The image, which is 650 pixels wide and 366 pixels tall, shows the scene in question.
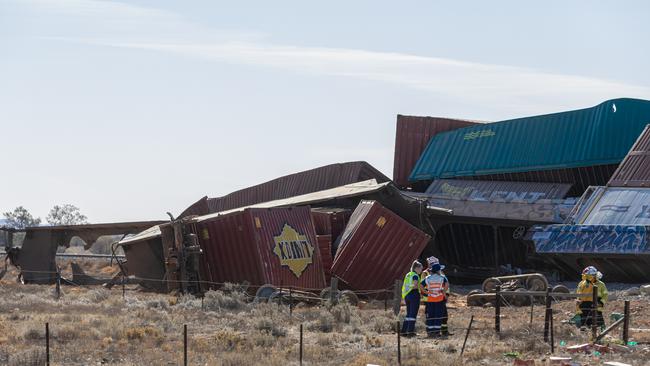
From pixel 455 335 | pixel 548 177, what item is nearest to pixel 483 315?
pixel 455 335

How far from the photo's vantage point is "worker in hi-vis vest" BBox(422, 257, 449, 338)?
65.0 ft

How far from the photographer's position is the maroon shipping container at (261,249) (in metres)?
27.3

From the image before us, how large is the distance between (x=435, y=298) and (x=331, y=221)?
11.4 meters

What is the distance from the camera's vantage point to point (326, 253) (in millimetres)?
29297

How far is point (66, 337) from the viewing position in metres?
19.4

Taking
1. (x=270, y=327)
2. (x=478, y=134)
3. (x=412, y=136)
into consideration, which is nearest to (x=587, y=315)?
(x=270, y=327)

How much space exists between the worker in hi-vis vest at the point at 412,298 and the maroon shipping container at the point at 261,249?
24.4 feet

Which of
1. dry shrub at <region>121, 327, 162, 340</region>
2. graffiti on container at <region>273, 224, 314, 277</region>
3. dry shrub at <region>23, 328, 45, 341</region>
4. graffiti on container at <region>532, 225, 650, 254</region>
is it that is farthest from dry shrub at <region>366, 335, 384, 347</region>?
graffiti on container at <region>532, 225, 650, 254</region>

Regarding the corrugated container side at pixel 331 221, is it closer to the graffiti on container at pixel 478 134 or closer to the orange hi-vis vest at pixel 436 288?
the orange hi-vis vest at pixel 436 288

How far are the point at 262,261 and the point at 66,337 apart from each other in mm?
8374

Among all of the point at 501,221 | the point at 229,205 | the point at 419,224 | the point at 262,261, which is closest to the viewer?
the point at 262,261

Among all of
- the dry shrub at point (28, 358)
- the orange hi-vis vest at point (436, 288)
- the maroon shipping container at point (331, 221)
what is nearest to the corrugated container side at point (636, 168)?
the maroon shipping container at point (331, 221)

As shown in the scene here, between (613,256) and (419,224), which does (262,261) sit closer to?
(419,224)

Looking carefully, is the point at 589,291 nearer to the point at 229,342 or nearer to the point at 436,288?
the point at 436,288
